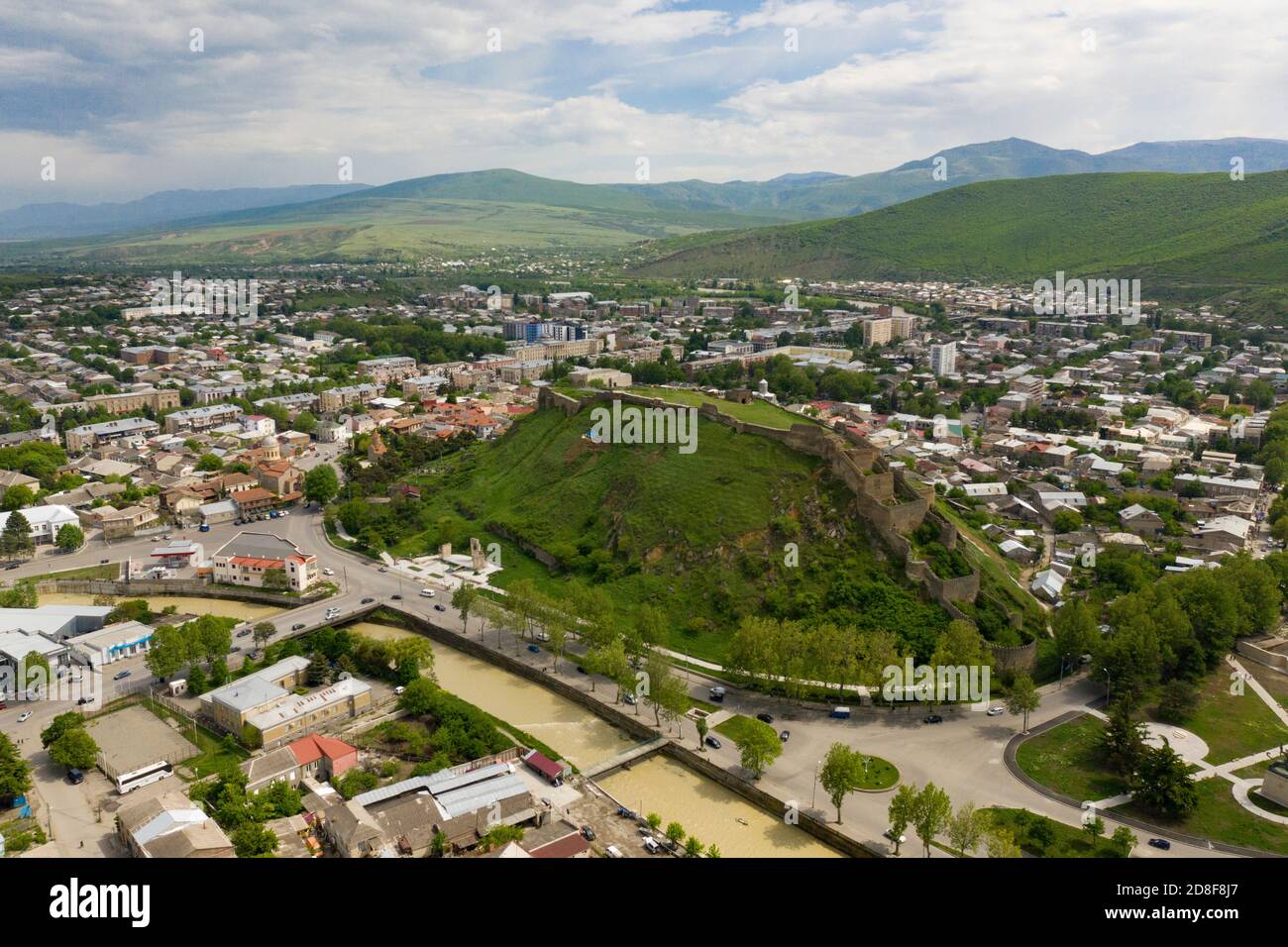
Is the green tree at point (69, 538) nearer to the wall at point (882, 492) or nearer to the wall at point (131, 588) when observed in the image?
the wall at point (131, 588)

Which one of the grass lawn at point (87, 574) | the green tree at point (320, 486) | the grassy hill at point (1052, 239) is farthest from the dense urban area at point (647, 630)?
the grassy hill at point (1052, 239)

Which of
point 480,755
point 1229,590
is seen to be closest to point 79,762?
point 480,755

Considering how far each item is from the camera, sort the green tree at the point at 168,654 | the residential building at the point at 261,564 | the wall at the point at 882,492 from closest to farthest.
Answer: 1. the green tree at the point at 168,654
2. the wall at the point at 882,492
3. the residential building at the point at 261,564

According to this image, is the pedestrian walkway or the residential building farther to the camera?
the residential building

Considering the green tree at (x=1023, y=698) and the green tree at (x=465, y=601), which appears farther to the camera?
the green tree at (x=465, y=601)

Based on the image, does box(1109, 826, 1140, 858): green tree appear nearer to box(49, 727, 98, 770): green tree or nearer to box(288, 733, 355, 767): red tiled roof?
box(288, 733, 355, 767): red tiled roof

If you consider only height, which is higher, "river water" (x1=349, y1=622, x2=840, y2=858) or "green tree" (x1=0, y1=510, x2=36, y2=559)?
"green tree" (x1=0, y1=510, x2=36, y2=559)

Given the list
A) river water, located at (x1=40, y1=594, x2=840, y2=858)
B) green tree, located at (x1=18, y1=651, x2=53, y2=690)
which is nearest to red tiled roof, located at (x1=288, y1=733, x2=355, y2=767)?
river water, located at (x1=40, y1=594, x2=840, y2=858)
